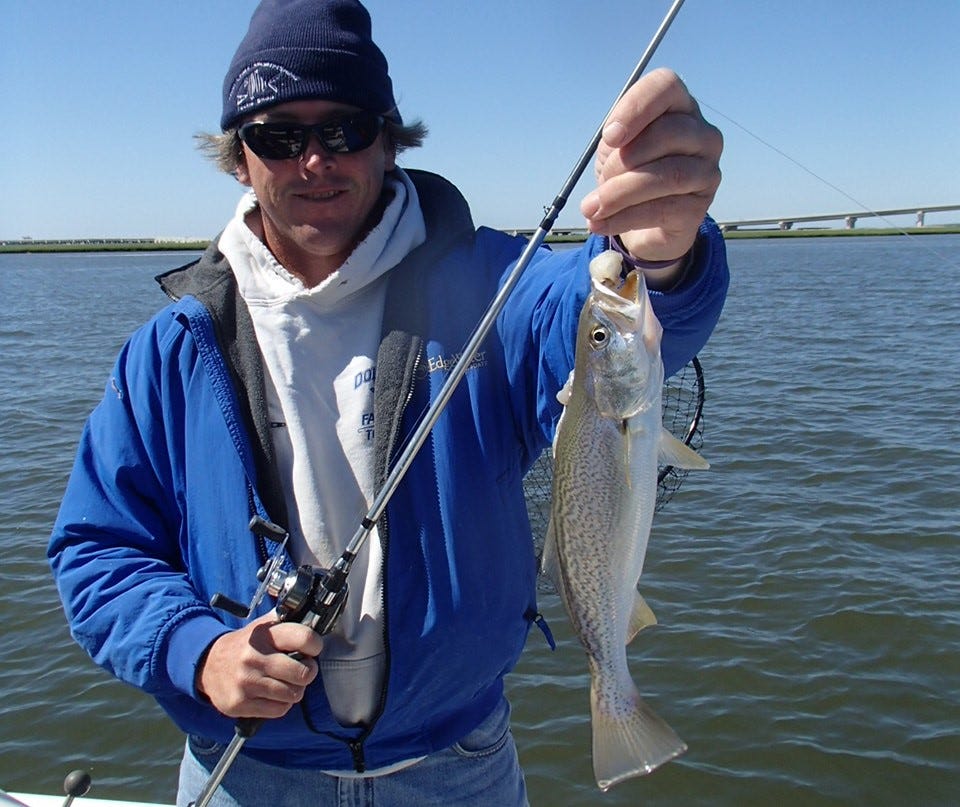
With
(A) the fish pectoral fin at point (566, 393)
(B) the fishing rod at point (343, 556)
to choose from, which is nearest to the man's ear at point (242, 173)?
(B) the fishing rod at point (343, 556)

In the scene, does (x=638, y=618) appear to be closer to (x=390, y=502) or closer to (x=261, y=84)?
(x=390, y=502)

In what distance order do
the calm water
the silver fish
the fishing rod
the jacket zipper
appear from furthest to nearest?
the calm water
the jacket zipper
the fishing rod
the silver fish

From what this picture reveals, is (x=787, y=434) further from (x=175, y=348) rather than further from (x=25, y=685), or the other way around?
(x=175, y=348)

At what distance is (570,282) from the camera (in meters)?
2.29

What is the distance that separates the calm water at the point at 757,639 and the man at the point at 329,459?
3658 mm

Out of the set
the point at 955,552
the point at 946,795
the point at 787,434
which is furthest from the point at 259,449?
the point at 787,434

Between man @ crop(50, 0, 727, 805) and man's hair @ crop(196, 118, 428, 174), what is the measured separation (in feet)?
0.22

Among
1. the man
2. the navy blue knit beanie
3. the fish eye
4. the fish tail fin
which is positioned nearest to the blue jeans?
the man

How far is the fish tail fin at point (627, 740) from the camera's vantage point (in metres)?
2.24

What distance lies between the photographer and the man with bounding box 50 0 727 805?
247cm

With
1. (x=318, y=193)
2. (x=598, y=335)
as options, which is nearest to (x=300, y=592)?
(x=598, y=335)

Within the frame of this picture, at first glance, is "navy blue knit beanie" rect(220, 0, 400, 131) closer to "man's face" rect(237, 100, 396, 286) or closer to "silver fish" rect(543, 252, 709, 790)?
"man's face" rect(237, 100, 396, 286)

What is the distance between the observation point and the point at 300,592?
7.61 feet

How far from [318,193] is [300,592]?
1.19 meters
